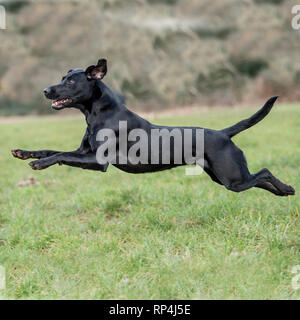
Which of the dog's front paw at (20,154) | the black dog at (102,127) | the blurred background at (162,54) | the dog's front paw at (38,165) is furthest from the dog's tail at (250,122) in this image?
the blurred background at (162,54)

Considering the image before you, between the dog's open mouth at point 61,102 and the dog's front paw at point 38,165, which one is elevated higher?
the dog's open mouth at point 61,102

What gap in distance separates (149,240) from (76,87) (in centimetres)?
153

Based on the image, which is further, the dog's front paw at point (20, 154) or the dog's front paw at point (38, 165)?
the dog's front paw at point (20, 154)

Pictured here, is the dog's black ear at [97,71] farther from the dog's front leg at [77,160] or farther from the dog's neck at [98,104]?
the dog's front leg at [77,160]

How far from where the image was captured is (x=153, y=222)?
169 inches

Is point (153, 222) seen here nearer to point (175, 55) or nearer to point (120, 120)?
point (120, 120)

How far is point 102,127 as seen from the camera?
3312mm

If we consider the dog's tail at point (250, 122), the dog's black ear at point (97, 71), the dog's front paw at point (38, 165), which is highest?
the dog's black ear at point (97, 71)

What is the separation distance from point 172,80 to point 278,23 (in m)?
7.10

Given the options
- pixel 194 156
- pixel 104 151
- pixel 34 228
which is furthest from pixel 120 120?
pixel 34 228

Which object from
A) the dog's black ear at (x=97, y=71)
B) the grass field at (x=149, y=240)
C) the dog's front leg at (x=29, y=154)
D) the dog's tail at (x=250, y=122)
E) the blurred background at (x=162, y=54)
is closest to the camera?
the grass field at (x=149, y=240)

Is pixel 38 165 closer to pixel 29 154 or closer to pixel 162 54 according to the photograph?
pixel 29 154

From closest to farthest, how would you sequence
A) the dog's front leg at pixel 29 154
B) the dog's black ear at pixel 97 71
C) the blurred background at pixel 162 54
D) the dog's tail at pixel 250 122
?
the dog's black ear at pixel 97 71, the dog's front leg at pixel 29 154, the dog's tail at pixel 250 122, the blurred background at pixel 162 54

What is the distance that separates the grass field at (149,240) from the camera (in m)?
3.03
